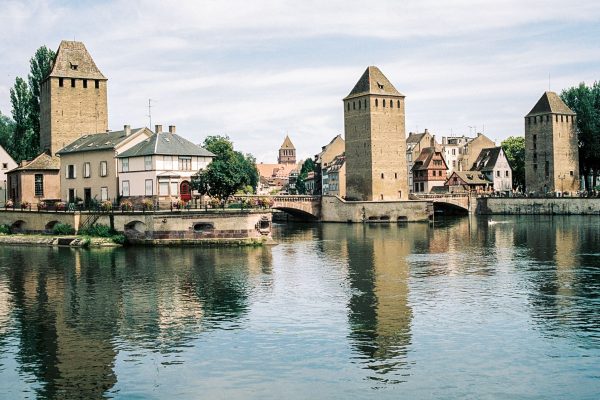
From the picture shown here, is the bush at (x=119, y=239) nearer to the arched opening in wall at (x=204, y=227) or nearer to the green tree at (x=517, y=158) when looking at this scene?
the arched opening in wall at (x=204, y=227)

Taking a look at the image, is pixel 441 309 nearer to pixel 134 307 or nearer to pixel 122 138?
pixel 134 307

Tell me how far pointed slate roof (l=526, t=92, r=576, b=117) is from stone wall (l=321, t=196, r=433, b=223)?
93.1ft

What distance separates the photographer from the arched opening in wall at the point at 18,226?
6488cm

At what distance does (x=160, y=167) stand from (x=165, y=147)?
70.2 inches

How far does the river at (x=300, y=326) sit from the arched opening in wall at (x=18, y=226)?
15.5 meters

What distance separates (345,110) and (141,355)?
254ft

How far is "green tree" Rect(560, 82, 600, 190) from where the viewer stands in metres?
107

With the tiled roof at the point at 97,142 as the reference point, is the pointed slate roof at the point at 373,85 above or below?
above

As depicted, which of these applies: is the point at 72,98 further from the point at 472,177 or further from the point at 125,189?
the point at 472,177

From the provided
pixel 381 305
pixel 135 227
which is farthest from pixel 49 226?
pixel 381 305

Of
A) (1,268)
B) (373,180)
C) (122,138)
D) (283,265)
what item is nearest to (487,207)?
(373,180)

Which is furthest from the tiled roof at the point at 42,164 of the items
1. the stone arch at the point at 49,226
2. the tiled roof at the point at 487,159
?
the tiled roof at the point at 487,159

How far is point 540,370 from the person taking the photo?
2211 cm

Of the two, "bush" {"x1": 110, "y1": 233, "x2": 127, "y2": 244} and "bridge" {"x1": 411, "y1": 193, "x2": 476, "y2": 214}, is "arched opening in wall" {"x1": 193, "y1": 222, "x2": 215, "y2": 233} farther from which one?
"bridge" {"x1": 411, "y1": 193, "x2": 476, "y2": 214}
